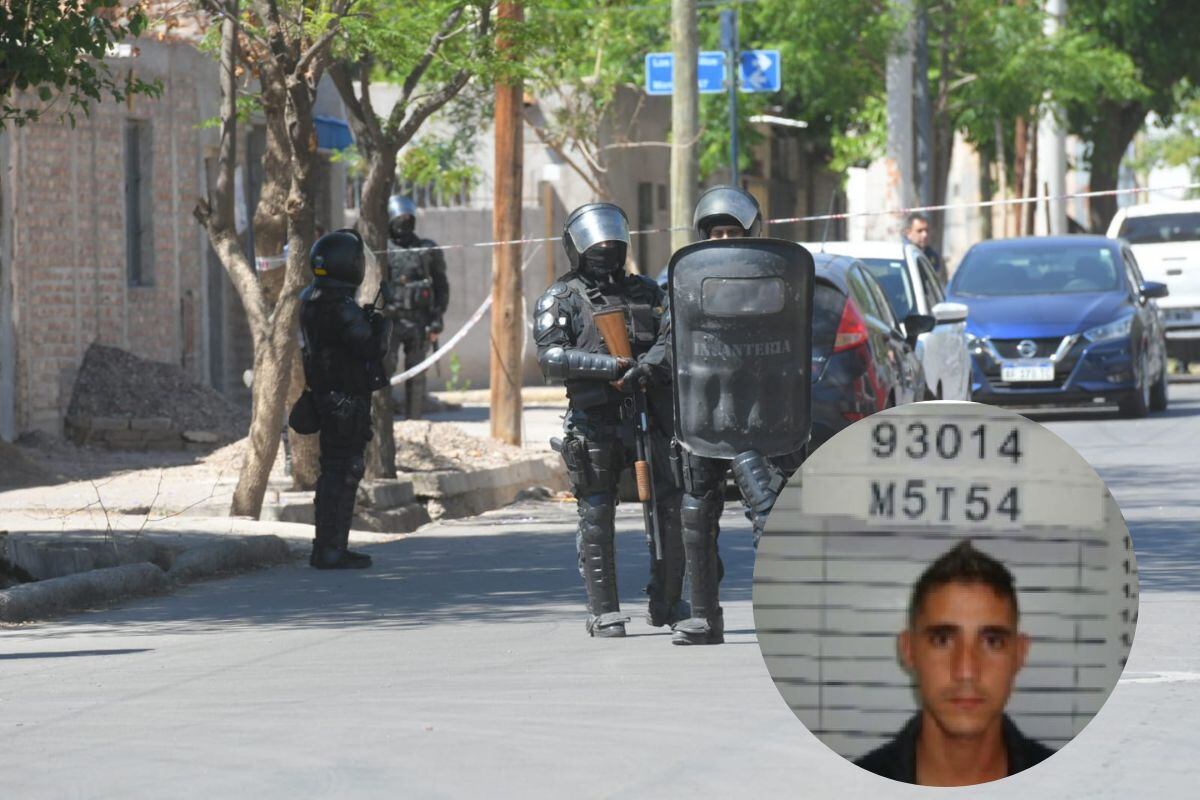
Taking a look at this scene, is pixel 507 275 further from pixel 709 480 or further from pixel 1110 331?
pixel 709 480

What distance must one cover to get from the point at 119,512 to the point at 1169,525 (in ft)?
19.8

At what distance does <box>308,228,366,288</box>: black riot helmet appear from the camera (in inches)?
458

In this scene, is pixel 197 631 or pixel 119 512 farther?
pixel 119 512

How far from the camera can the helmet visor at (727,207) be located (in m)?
8.53

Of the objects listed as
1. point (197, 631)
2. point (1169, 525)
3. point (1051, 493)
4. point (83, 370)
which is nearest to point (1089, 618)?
point (1051, 493)

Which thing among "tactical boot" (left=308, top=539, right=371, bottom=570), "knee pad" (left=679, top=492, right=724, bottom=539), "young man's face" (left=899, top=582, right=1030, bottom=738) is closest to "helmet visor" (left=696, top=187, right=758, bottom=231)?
"knee pad" (left=679, top=492, right=724, bottom=539)

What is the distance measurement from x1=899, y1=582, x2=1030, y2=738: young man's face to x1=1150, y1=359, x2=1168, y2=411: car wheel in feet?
58.6

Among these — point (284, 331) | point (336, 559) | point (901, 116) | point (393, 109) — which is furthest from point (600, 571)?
point (901, 116)

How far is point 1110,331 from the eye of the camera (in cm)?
1997

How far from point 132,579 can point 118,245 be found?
9.36 metres

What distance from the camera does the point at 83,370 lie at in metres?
18.7

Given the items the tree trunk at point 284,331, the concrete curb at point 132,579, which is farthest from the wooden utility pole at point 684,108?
the concrete curb at point 132,579

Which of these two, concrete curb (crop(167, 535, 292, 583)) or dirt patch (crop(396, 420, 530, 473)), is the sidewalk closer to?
concrete curb (crop(167, 535, 292, 583))

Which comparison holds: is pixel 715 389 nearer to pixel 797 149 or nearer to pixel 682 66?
pixel 682 66
